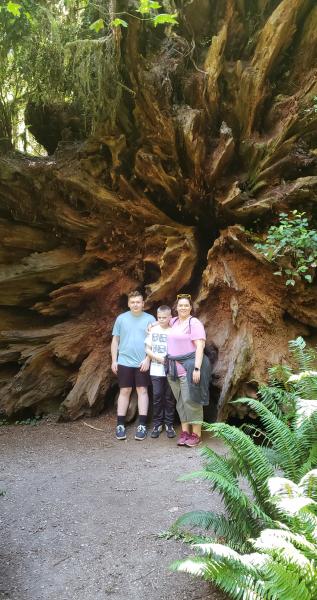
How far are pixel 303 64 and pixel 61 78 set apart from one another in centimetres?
378

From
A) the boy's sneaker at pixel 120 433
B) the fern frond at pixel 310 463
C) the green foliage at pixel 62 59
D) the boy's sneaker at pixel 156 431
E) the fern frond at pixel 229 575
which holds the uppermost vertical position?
the green foliage at pixel 62 59

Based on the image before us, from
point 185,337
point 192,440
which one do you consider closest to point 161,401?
point 192,440

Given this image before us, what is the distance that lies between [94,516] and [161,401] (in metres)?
2.42

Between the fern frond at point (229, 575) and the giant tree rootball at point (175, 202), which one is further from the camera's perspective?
the giant tree rootball at point (175, 202)

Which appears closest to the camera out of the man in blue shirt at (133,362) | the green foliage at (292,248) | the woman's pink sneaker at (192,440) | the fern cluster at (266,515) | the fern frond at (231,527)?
the fern cluster at (266,515)

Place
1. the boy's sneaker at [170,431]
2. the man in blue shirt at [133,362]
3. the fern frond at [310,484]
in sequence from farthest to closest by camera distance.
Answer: the man in blue shirt at [133,362]
the boy's sneaker at [170,431]
the fern frond at [310,484]

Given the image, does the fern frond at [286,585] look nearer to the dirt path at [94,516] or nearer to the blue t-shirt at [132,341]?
the dirt path at [94,516]

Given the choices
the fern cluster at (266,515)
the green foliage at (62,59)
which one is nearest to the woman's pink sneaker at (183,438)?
the fern cluster at (266,515)

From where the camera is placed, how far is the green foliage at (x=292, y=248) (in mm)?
5500

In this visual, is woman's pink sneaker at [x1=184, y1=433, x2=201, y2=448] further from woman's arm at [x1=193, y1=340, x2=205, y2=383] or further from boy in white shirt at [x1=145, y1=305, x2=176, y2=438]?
woman's arm at [x1=193, y1=340, x2=205, y2=383]

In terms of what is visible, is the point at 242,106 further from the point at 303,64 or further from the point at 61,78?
the point at 61,78

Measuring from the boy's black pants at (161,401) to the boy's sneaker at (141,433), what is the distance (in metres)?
0.18

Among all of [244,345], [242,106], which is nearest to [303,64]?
[242,106]

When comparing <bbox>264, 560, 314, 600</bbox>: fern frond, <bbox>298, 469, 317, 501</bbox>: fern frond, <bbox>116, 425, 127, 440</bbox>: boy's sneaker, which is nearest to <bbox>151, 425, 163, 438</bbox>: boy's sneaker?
<bbox>116, 425, 127, 440</bbox>: boy's sneaker
